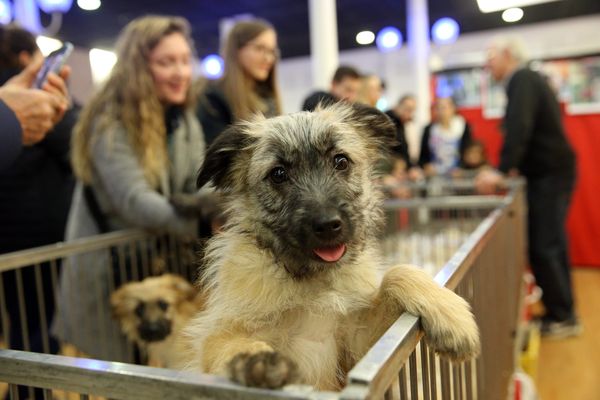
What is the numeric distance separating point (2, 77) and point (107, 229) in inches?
29.8

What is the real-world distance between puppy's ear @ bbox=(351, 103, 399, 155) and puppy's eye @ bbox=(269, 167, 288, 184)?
1.03 ft

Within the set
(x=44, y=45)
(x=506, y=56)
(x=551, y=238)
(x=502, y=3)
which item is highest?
(x=502, y=3)

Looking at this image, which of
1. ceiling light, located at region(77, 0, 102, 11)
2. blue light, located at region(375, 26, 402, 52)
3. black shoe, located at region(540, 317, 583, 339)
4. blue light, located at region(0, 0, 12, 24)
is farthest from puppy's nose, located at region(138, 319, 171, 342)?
blue light, located at region(375, 26, 402, 52)

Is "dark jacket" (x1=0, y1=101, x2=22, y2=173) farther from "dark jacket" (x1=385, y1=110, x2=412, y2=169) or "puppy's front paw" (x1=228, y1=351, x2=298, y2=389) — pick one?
"dark jacket" (x1=385, y1=110, x2=412, y2=169)

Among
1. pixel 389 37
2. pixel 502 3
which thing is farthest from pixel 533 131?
pixel 389 37

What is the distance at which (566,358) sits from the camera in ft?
11.7

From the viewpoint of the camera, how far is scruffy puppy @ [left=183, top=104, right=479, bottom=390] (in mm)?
1091

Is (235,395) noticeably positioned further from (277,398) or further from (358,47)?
(358,47)

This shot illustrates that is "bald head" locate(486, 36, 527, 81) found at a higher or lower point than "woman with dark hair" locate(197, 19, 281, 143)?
higher

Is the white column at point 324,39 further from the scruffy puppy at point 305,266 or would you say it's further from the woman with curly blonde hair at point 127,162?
the scruffy puppy at point 305,266

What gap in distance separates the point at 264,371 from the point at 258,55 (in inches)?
77.0

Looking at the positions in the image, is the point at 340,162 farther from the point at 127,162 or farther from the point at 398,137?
the point at 127,162

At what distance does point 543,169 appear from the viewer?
158 inches

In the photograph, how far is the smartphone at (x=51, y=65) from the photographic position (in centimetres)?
159
